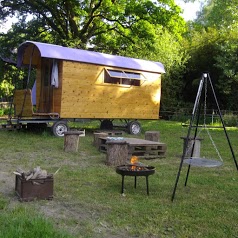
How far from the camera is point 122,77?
13781mm

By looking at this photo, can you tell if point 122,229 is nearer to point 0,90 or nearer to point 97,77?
point 97,77

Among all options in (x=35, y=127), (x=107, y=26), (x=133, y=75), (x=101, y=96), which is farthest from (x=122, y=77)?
(x=107, y=26)

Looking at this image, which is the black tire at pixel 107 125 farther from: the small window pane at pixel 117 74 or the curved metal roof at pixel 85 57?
the curved metal roof at pixel 85 57

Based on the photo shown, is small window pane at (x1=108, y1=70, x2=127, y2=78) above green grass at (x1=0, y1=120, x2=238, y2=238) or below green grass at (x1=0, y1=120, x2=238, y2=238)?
above

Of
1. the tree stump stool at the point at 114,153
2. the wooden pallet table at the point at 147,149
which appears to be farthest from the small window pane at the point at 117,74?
the tree stump stool at the point at 114,153

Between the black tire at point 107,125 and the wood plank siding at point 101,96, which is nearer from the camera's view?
the wood plank siding at point 101,96

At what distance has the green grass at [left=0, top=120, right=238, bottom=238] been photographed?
391 centimetres

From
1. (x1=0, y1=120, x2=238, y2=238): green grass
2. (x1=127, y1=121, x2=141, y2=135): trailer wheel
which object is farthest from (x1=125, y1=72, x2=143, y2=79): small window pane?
(x1=0, y1=120, x2=238, y2=238): green grass

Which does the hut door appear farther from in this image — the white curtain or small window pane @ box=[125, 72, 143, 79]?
small window pane @ box=[125, 72, 143, 79]

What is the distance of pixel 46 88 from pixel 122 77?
2938 millimetres

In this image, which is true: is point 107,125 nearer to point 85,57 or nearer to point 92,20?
point 85,57

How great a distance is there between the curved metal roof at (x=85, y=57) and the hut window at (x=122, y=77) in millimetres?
271

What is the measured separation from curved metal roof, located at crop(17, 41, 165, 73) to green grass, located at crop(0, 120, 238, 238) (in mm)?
4779

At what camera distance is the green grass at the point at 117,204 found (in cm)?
391
